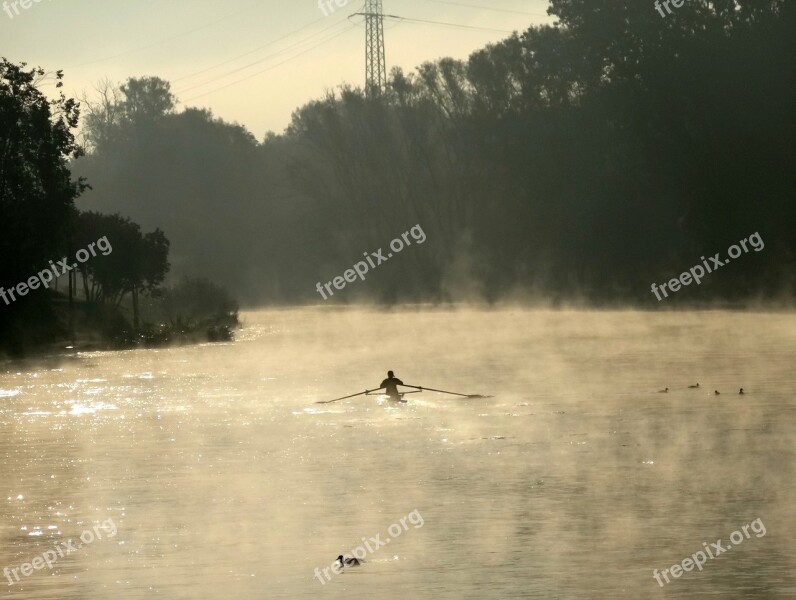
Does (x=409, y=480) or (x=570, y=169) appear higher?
(x=570, y=169)

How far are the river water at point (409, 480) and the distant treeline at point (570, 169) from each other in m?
30.3

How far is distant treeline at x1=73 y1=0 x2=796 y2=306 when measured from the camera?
7981cm

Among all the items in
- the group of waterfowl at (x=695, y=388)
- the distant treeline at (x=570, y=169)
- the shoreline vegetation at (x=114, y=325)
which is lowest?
the group of waterfowl at (x=695, y=388)

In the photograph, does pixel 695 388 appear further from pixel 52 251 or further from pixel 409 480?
pixel 52 251

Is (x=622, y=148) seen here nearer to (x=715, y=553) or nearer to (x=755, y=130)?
(x=755, y=130)

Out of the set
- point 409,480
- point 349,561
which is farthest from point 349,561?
point 409,480

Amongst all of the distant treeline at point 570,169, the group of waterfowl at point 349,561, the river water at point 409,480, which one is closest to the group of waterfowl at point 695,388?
the river water at point 409,480

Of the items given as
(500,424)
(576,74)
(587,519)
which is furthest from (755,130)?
(587,519)

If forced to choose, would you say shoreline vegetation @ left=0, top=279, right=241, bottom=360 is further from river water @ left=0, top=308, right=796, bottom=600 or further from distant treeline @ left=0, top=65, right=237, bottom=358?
river water @ left=0, top=308, right=796, bottom=600

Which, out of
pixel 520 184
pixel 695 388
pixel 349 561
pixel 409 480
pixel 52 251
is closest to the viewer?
pixel 349 561

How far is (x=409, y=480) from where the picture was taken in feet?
80.8

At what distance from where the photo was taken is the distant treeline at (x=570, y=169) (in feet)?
262

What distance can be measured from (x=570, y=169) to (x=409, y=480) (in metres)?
68.0

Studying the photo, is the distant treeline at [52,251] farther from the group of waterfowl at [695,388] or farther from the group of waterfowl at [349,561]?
the group of waterfowl at [349,561]
